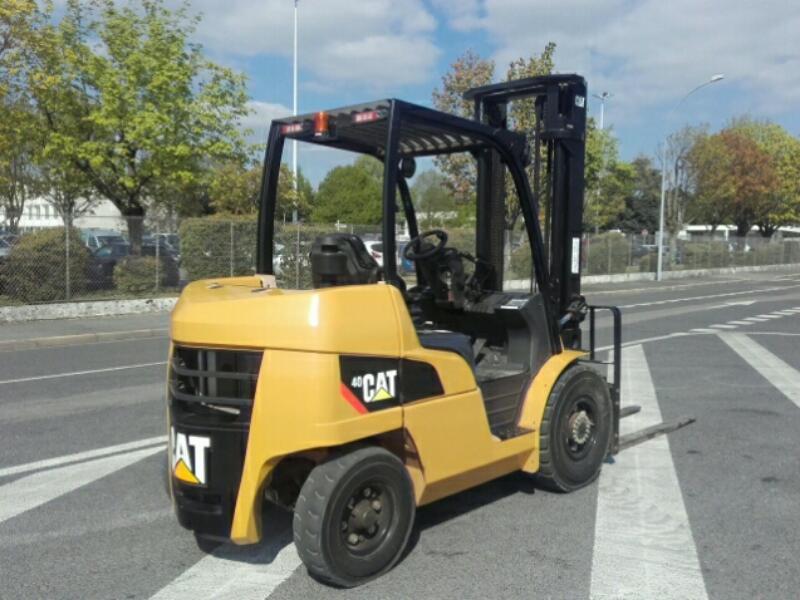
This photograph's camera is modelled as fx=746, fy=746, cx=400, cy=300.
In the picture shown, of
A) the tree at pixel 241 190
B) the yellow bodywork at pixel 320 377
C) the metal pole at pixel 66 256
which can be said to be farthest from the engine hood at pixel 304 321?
the tree at pixel 241 190

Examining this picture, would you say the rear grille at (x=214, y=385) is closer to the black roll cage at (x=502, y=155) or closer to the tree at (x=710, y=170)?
the black roll cage at (x=502, y=155)

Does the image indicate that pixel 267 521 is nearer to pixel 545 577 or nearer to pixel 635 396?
pixel 545 577

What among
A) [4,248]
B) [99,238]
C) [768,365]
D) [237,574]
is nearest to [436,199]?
[99,238]

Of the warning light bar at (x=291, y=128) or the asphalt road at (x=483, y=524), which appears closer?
the asphalt road at (x=483, y=524)

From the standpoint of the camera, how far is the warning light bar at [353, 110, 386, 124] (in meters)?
4.03

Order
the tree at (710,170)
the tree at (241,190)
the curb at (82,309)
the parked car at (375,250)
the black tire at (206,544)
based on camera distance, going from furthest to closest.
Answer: the tree at (710,170) < the tree at (241,190) < the curb at (82,309) < the parked car at (375,250) < the black tire at (206,544)

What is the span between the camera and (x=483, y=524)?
452 cm

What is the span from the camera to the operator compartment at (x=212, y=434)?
3.64 m

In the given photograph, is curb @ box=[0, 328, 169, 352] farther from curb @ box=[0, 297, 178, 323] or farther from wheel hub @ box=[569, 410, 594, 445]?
wheel hub @ box=[569, 410, 594, 445]

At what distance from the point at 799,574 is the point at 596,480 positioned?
1.59 meters

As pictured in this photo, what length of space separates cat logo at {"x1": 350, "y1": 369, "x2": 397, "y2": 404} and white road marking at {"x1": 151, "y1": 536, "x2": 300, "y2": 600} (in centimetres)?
105

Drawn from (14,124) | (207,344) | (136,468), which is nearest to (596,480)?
(207,344)

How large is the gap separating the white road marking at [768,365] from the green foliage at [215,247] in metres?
10.8

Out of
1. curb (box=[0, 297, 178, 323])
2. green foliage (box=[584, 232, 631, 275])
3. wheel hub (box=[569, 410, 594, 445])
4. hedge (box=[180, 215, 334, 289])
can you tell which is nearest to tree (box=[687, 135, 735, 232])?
green foliage (box=[584, 232, 631, 275])
